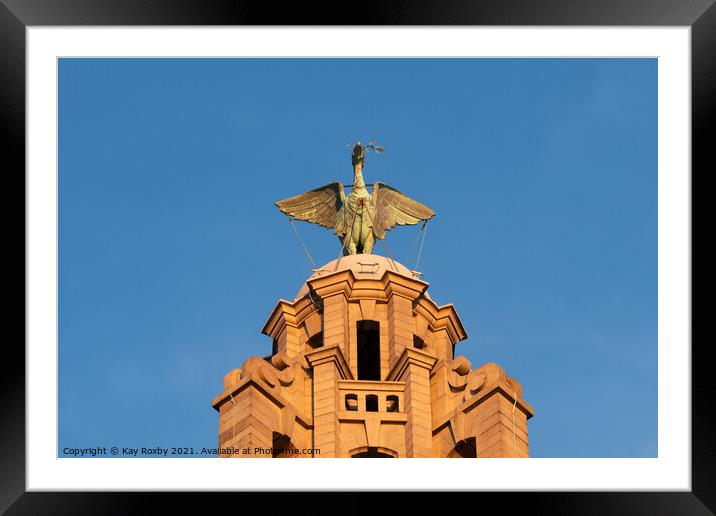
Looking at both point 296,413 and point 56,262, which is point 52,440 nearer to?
point 56,262

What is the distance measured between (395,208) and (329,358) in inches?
347

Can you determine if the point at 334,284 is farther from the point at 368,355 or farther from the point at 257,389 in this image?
the point at 257,389

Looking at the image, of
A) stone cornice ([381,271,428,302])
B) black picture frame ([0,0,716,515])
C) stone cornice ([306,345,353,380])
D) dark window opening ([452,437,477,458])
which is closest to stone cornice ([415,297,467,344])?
stone cornice ([381,271,428,302])

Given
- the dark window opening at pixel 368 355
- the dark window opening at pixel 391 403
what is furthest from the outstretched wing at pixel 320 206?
the dark window opening at pixel 391 403

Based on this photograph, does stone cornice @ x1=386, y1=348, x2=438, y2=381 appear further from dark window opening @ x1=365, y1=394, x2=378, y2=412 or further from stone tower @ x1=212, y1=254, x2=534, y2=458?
dark window opening @ x1=365, y1=394, x2=378, y2=412

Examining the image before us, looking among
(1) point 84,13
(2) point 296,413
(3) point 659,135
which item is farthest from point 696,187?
(2) point 296,413

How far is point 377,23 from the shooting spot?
78.2 feet

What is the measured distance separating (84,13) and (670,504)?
30.9ft

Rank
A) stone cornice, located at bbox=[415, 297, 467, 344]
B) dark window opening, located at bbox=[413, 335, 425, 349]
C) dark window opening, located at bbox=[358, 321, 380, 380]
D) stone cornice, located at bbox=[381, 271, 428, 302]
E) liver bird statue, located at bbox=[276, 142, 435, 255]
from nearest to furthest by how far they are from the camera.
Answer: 1. stone cornice, located at bbox=[381, 271, 428, 302]
2. dark window opening, located at bbox=[413, 335, 425, 349]
3. stone cornice, located at bbox=[415, 297, 467, 344]
4. dark window opening, located at bbox=[358, 321, 380, 380]
5. liver bird statue, located at bbox=[276, 142, 435, 255]

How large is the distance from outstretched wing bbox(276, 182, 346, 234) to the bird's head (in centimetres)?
88

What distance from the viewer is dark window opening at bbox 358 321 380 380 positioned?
2152 inches

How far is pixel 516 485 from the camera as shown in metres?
23.3

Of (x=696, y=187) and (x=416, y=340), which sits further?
(x=416, y=340)

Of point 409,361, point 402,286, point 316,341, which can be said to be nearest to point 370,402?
point 409,361
